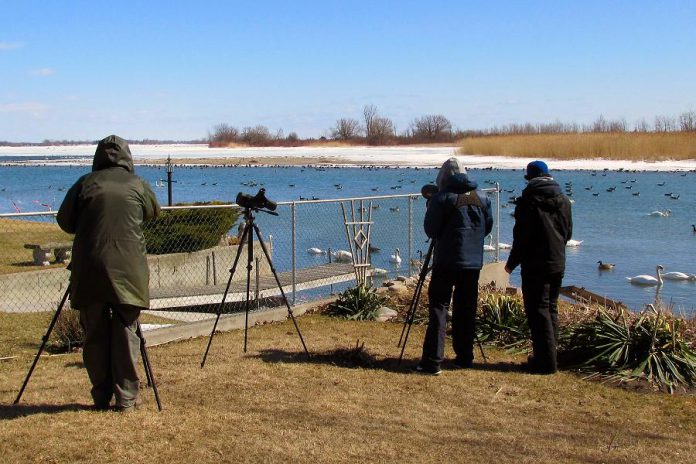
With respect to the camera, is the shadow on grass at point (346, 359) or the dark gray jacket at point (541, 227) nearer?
the dark gray jacket at point (541, 227)

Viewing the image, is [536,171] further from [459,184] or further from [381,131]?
[381,131]

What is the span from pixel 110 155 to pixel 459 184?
9.83 feet

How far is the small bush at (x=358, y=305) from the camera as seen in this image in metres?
10.7

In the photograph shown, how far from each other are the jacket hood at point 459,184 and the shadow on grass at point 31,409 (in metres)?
3.46

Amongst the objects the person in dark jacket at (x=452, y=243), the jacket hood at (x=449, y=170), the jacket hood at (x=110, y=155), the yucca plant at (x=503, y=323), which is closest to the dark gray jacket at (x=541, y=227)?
the person in dark jacket at (x=452, y=243)

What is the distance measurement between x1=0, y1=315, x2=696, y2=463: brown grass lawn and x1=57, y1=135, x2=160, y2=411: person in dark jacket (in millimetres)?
380

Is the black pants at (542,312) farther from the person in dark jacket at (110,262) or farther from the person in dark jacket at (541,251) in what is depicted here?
the person in dark jacket at (110,262)

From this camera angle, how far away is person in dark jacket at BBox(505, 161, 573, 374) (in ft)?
25.1

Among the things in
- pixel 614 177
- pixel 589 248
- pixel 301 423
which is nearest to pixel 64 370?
pixel 301 423

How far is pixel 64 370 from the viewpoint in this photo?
7816 mm

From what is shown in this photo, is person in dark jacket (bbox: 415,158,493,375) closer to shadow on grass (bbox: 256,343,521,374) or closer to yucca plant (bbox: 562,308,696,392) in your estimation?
shadow on grass (bbox: 256,343,521,374)

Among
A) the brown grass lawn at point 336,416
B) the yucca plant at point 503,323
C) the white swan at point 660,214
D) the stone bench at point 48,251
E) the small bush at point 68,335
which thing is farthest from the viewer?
the white swan at point 660,214

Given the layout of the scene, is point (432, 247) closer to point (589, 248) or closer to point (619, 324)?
point (619, 324)

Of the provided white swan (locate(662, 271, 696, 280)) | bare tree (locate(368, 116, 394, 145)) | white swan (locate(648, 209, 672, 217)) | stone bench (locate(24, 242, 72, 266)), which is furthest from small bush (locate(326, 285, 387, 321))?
bare tree (locate(368, 116, 394, 145))
